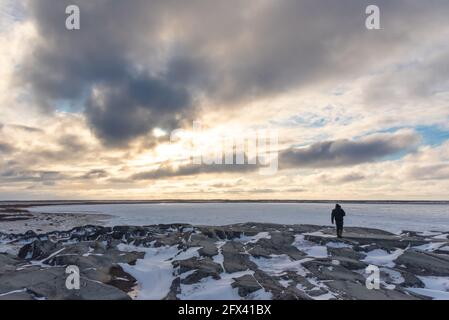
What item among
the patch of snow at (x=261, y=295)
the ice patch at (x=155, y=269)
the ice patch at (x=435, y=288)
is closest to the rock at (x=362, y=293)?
the ice patch at (x=435, y=288)

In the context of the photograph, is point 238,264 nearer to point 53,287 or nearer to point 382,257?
point 382,257

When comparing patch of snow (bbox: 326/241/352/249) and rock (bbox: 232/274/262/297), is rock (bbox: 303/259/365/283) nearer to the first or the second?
rock (bbox: 232/274/262/297)

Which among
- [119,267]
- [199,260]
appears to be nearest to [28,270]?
[119,267]

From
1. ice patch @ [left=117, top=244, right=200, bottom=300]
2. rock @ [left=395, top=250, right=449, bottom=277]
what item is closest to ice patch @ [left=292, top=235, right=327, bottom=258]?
rock @ [left=395, top=250, right=449, bottom=277]

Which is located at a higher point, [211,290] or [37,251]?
[37,251]

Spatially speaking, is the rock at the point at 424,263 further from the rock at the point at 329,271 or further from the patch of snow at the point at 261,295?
the patch of snow at the point at 261,295

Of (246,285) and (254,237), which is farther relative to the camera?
(254,237)

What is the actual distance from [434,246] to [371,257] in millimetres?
5017

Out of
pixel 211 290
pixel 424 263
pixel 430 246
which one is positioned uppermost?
pixel 430 246

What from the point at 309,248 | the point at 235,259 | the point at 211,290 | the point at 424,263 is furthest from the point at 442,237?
the point at 211,290

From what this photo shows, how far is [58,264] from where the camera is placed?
16.3m

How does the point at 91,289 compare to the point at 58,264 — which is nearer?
the point at 91,289

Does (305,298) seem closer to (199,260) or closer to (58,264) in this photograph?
(199,260)
